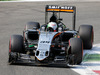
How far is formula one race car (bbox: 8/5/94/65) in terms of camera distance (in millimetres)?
9406

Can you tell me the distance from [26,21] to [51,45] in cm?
994

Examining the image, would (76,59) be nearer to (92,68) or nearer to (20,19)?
(92,68)

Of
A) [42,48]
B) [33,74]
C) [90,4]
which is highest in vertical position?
[90,4]

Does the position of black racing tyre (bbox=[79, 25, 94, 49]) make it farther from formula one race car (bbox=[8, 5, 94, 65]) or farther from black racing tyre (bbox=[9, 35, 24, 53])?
black racing tyre (bbox=[9, 35, 24, 53])

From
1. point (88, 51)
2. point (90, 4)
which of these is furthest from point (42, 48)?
point (90, 4)

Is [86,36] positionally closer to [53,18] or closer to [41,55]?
[53,18]

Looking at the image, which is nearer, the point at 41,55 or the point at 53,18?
the point at 41,55

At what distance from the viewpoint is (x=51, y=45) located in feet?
33.1

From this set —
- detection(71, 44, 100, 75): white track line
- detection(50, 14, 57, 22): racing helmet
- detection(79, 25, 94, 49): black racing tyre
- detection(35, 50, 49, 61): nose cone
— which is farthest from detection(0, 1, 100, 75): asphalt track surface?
detection(50, 14, 57, 22): racing helmet

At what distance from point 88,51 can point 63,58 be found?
7.38 ft

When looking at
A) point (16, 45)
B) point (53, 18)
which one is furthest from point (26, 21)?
point (16, 45)

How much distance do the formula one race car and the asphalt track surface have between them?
25 centimetres

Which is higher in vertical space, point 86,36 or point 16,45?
point 86,36

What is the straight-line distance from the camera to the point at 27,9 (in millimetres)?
25328
